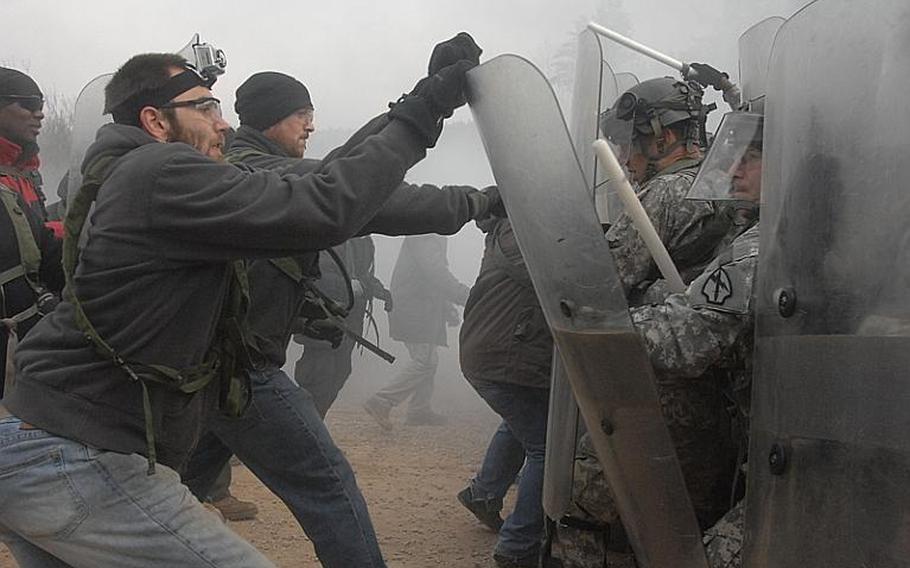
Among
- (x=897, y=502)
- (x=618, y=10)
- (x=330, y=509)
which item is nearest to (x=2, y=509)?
(x=330, y=509)

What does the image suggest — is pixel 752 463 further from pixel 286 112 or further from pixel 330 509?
pixel 286 112

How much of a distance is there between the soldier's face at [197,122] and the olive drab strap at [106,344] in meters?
0.20

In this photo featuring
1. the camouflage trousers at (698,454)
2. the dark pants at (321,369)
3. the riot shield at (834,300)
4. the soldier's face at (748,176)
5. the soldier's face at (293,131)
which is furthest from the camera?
the dark pants at (321,369)

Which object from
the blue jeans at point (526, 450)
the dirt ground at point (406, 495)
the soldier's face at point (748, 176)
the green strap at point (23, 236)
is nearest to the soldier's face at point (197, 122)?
the soldier's face at point (748, 176)

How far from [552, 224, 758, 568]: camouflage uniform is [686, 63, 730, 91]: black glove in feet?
2.11

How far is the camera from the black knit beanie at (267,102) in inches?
125

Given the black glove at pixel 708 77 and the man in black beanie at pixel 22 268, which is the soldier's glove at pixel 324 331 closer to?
the man in black beanie at pixel 22 268

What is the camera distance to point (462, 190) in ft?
8.48

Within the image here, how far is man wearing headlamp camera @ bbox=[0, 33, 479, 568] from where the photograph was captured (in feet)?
5.98

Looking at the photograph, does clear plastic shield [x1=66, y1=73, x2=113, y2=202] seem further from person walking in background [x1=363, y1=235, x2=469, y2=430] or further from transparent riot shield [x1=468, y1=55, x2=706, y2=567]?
person walking in background [x1=363, y1=235, x2=469, y2=430]

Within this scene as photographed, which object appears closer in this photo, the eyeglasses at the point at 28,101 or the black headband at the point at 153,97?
the black headband at the point at 153,97

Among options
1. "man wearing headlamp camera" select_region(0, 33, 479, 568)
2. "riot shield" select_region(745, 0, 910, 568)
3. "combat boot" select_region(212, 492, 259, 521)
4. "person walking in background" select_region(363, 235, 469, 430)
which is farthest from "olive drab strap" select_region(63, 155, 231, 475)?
"person walking in background" select_region(363, 235, 469, 430)

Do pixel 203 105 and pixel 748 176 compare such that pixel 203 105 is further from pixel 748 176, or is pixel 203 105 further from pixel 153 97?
pixel 748 176

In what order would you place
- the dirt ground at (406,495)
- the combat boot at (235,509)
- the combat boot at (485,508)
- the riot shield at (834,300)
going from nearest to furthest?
the riot shield at (834,300) → the dirt ground at (406,495) → the combat boot at (485,508) → the combat boot at (235,509)
